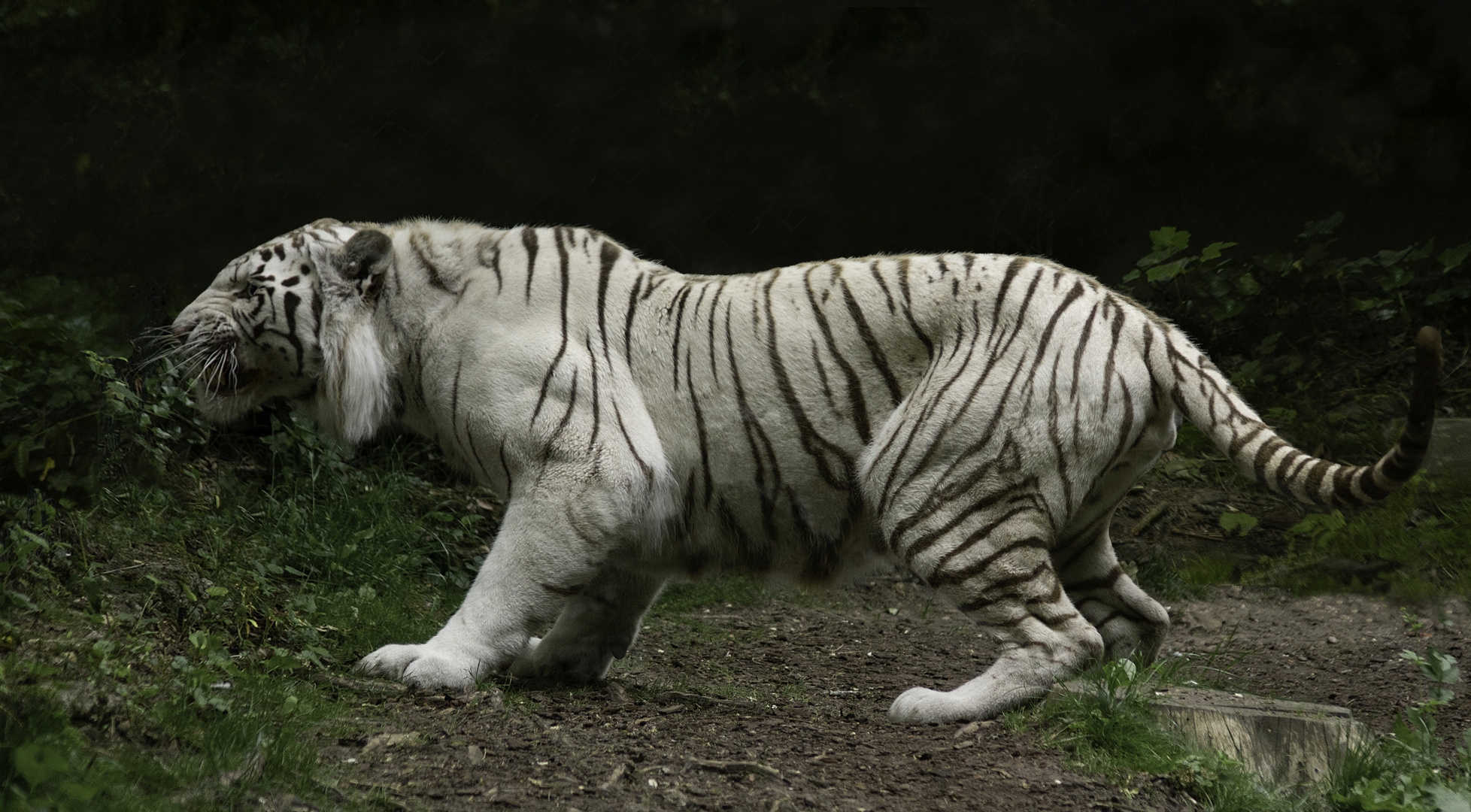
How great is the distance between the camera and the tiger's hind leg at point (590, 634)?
3.67m

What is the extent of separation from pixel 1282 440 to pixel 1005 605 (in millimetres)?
Answer: 869

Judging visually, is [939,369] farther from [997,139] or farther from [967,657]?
[997,139]

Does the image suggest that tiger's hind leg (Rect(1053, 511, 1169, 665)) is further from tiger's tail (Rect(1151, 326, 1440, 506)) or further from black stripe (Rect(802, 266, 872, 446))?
black stripe (Rect(802, 266, 872, 446))

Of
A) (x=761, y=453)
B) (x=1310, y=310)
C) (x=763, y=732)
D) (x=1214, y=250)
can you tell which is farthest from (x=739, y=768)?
(x=1310, y=310)

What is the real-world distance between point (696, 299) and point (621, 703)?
1.28 metres

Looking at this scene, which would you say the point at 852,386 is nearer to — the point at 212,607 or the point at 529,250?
the point at 529,250

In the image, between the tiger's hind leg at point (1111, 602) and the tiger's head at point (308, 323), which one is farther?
the tiger's head at point (308, 323)

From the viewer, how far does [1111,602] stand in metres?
3.50

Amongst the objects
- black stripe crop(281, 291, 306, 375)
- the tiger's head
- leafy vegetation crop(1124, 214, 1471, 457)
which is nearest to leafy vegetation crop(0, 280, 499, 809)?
the tiger's head

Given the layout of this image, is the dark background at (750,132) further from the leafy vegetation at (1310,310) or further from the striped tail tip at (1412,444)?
the striped tail tip at (1412,444)

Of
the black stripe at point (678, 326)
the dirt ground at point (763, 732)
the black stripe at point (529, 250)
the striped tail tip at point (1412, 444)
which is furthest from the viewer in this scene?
the black stripe at point (529, 250)

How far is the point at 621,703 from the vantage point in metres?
3.34

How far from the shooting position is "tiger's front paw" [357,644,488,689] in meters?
3.16

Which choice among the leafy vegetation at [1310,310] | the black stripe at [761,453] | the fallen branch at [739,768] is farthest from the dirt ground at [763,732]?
the leafy vegetation at [1310,310]
